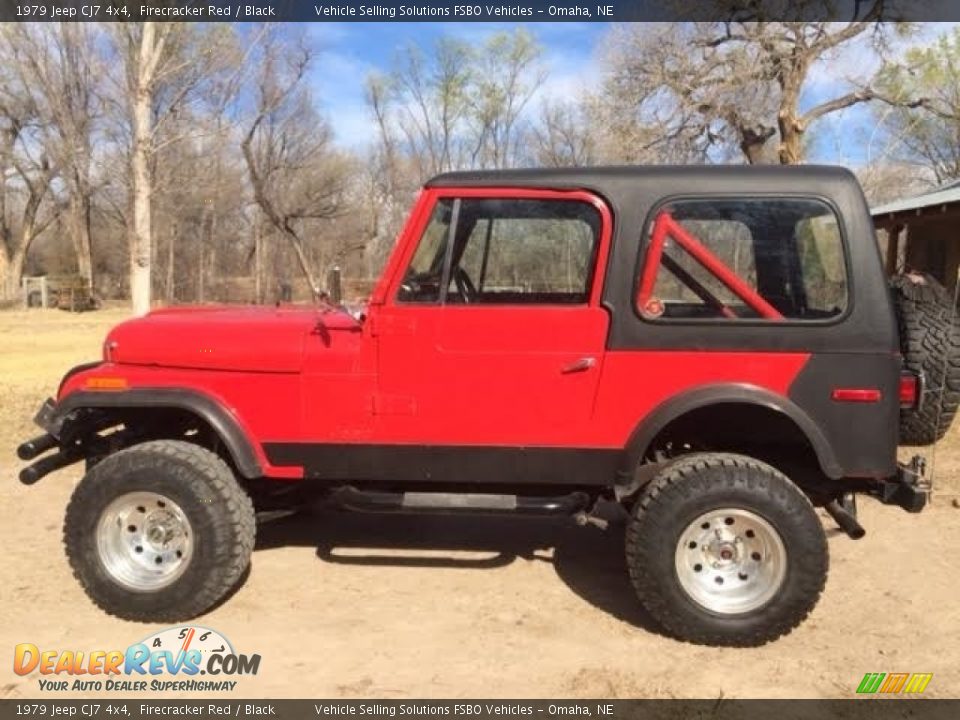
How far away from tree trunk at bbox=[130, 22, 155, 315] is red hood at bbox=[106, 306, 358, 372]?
891cm

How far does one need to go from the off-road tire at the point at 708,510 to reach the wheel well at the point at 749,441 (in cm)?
25

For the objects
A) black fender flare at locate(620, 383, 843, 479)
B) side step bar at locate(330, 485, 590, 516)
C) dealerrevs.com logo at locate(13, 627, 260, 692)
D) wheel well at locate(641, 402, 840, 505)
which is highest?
black fender flare at locate(620, 383, 843, 479)

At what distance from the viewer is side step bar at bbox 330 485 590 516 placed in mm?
3742

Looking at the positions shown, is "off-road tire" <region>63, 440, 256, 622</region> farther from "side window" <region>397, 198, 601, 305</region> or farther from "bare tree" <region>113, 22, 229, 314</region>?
"bare tree" <region>113, 22, 229, 314</region>

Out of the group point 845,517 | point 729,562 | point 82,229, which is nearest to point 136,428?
point 729,562

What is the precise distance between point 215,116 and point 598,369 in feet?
42.2

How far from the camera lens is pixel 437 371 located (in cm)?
364

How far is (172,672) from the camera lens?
334 centimetres

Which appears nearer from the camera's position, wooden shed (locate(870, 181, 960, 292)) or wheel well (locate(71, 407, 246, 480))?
wheel well (locate(71, 407, 246, 480))

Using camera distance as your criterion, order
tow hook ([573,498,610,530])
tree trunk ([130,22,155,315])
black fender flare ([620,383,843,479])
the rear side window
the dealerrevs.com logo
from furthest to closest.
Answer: tree trunk ([130,22,155,315])
tow hook ([573,498,610,530])
the rear side window
black fender flare ([620,383,843,479])
the dealerrevs.com logo

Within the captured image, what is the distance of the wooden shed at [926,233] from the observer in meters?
12.9

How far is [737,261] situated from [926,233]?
45.0 feet

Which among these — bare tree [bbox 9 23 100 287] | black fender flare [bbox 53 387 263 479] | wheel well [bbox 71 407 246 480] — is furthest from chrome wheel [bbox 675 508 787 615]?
bare tree [bbox 9 23 100 287]

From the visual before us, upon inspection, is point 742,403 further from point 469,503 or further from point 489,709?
point 489,709
